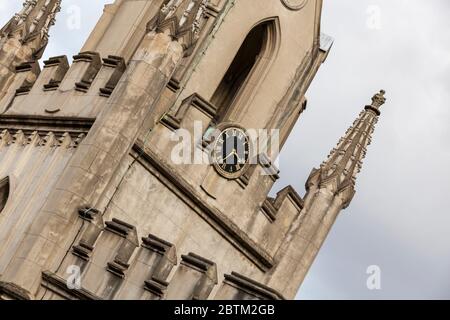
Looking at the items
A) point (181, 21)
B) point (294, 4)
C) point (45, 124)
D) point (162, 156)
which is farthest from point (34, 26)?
point (294, 4)

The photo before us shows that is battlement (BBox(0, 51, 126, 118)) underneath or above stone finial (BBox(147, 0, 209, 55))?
underneath

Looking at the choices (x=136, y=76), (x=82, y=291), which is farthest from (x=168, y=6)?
(x=82, y=291)

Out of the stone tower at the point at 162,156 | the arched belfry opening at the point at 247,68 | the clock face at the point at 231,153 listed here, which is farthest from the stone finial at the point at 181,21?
the arched belfry opening at the point at 247,68

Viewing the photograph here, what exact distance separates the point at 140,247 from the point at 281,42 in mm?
8812

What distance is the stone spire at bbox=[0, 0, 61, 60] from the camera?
123 ft

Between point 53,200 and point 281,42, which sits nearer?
point 53,200

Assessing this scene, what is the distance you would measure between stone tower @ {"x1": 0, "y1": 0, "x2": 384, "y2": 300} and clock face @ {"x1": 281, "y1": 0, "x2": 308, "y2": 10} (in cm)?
5

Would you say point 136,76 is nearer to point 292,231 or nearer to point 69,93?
point 69,93

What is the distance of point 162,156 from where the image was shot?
33938 millimetres

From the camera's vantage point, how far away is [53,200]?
31578 millimetres

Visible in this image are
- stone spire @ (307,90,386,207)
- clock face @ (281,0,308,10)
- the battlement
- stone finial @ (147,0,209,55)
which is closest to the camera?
stone finial @ (147,0,209,55)

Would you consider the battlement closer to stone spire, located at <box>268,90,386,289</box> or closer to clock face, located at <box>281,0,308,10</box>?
clock face, located at <box>281,0,308,10</box>

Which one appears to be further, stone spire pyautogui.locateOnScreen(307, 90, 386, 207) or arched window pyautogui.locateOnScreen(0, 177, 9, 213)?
stone spire pyautogui.locateOnScreen(307, 90, 386, 207)

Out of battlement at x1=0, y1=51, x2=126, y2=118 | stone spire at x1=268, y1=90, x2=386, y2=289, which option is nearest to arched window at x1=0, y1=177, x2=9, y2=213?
battlement at x1=0, y1=51, x2=126, y2=118
